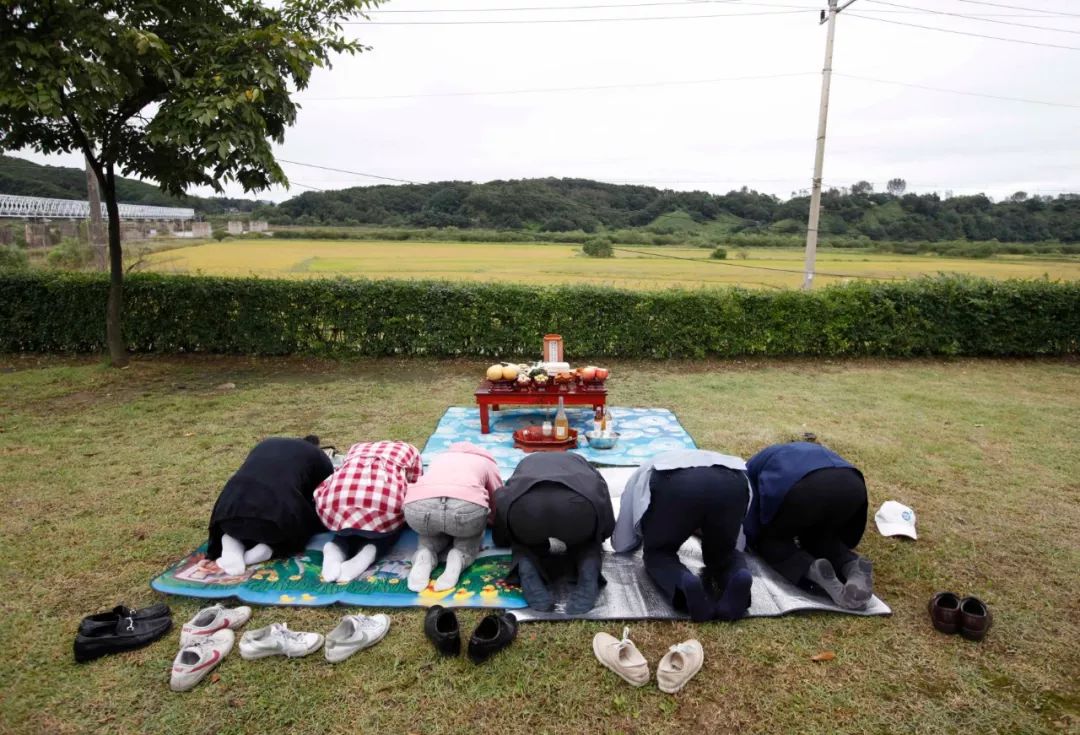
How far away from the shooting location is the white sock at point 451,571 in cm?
323

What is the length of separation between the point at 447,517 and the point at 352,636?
28.6 inches

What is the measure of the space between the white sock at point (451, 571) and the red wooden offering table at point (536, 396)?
2.73m

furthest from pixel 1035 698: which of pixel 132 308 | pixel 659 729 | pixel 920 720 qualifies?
pixel 132 308

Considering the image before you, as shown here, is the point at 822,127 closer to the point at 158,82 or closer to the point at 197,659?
the point at 158,82

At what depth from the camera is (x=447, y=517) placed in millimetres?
3248

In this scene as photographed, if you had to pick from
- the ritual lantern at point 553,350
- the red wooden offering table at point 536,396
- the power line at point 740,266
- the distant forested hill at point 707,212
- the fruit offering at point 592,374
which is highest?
the distant forested hill at point 707,212

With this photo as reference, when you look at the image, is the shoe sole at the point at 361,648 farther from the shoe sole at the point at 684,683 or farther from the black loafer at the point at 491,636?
the shoe sole at the point at 684,683

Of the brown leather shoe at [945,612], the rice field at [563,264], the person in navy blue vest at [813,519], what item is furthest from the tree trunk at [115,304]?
the brown leather shoe at [945,612]

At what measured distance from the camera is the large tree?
5.79 metres

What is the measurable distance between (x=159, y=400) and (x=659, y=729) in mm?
6749

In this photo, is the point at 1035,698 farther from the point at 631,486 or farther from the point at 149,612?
the point at 149,612

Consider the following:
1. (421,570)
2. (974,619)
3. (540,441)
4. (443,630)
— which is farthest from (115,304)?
(974,619)

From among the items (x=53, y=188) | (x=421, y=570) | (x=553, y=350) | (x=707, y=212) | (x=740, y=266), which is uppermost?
(x=53, y=188)

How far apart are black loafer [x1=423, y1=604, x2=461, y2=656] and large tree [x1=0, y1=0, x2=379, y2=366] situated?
5301mm
